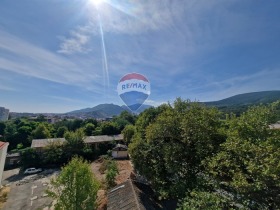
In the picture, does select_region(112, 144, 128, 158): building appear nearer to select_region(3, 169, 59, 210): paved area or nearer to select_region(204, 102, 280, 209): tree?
select_region(3, 169, 59, 210): paved area

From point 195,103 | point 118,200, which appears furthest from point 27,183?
point 195,103

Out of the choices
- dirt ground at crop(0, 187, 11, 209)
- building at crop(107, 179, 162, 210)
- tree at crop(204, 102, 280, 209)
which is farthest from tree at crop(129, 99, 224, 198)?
dirt ground at crop(0, 187, 11, 209)

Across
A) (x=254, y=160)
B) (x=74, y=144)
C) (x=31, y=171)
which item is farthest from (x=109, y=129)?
(x=254, y=160)

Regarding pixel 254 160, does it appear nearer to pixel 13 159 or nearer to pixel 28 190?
pixel 28 190

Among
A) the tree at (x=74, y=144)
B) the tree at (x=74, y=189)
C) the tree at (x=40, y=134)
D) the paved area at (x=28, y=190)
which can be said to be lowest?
the paved area at (x=28, y=190)

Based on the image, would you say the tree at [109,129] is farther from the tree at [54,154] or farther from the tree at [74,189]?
the tree at [74,189]
